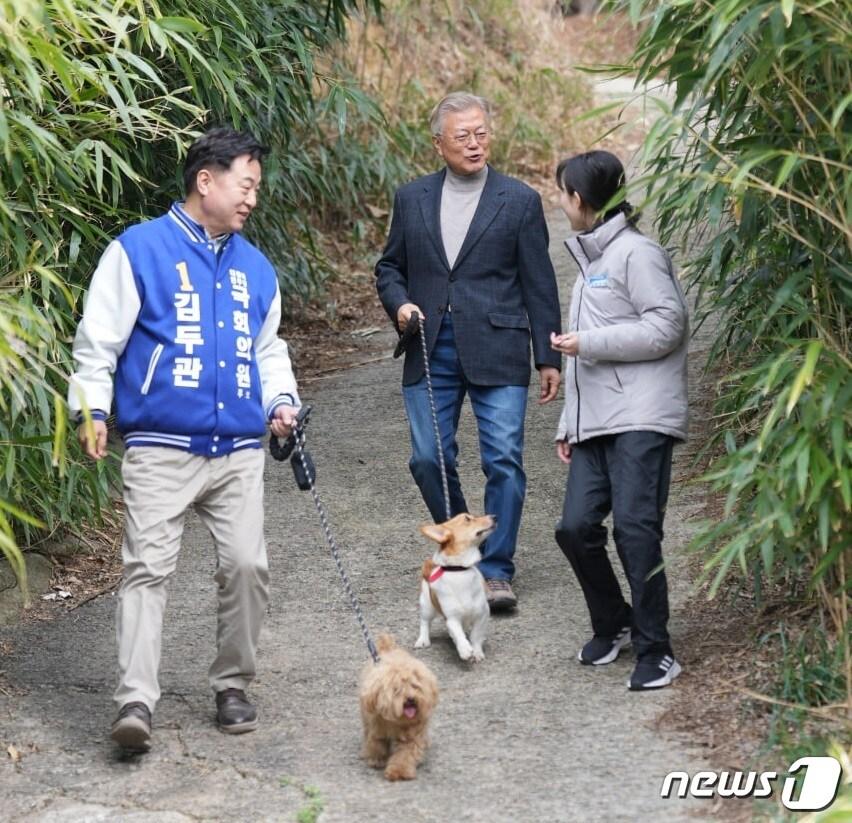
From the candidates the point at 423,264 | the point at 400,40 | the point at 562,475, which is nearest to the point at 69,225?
the point at 423,264

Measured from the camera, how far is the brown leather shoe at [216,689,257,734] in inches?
170

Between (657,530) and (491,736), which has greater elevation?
(657,530)

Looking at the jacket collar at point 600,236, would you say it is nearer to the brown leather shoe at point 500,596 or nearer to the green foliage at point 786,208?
the green foliage at point 786,208

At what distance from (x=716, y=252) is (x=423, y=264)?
1091mm

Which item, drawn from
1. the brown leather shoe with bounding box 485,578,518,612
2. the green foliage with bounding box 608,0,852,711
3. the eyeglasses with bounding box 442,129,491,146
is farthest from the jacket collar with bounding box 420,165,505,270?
the brown leather shoe with bounding box 485,578,518,612

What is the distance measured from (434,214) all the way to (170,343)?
1456mm

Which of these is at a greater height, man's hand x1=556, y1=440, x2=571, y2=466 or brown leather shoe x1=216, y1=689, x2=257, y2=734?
man's hand x1=556, y1=440, x2=571, y2=466

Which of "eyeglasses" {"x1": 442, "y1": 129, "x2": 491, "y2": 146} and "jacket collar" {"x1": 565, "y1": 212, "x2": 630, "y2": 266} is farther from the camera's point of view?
"eyeglasses" {"x1": 442, "y1": 129, "x2": 491, "y2": 146}

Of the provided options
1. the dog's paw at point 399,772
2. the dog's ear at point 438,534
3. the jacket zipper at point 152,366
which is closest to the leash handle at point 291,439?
the jacket zipper at point 152,366

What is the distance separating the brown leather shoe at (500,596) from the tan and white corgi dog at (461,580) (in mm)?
388

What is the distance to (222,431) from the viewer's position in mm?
4207

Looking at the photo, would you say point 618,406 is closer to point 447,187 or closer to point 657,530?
point 657,530

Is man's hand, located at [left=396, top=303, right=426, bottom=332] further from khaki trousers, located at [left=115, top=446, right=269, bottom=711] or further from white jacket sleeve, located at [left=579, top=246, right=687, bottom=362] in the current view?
khaki trousers, located at [left=115, top=446, right=269, bottom=711]

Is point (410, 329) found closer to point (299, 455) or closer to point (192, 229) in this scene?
point (299, 455)
